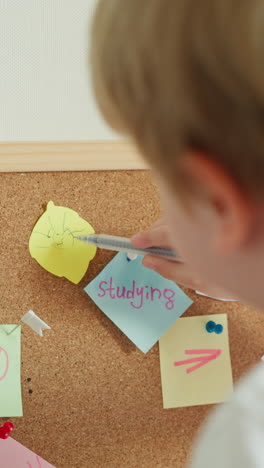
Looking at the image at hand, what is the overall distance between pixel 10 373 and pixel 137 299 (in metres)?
0.16

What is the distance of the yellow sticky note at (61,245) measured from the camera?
0.60 meters

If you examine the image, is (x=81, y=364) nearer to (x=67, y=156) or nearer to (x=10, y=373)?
(x=10, y=373)

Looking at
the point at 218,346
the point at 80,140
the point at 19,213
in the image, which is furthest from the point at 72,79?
the point at 218,346

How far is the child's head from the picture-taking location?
23cm

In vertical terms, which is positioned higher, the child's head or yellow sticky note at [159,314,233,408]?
the child's head

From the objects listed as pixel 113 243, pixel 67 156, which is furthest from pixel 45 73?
pixel 113 243

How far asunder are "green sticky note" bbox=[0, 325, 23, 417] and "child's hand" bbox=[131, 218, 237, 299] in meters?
0.16

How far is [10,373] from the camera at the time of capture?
0.58 m

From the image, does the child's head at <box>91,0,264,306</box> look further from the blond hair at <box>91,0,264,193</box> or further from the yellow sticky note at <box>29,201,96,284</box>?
the yellow sticky note at <box>29,201,96,284</box>

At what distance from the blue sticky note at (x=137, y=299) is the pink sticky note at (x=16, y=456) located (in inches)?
6.3

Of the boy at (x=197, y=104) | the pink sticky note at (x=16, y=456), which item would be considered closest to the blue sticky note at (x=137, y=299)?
the pink sticky note at (x=16, y=456)

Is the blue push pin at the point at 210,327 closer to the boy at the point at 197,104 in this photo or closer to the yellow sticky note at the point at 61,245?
the yellow sticky note at the point at 61,245

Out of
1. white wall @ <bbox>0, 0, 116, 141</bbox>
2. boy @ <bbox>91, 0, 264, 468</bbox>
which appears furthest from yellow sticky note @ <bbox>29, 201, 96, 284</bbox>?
boy @ <bbox>91, 0, 264, 468</bbox>

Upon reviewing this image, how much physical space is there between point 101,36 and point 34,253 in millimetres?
354
